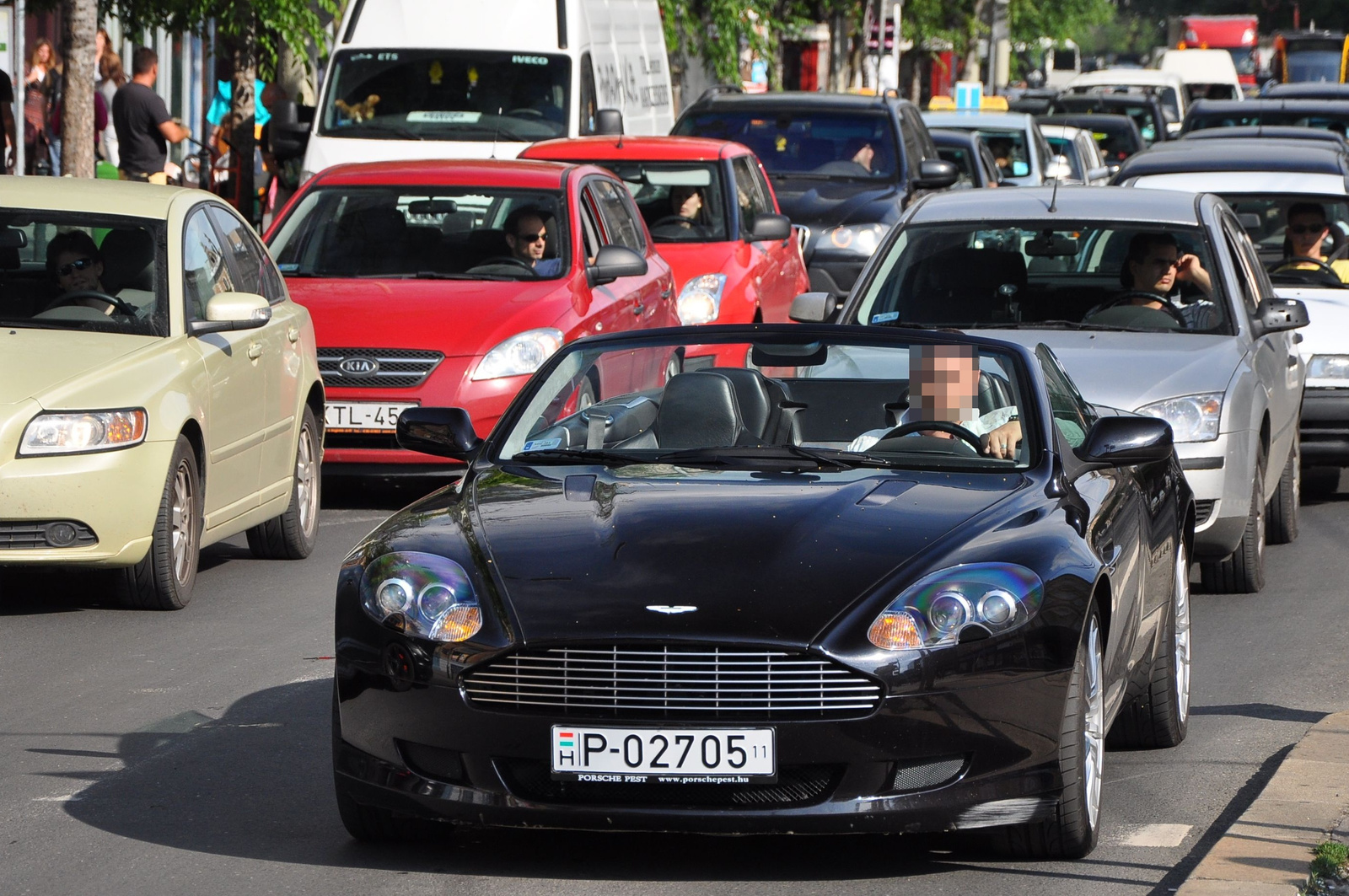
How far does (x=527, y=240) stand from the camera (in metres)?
13.1

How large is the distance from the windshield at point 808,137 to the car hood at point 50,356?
1222cm

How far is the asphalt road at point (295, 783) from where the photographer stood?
18.1 ft

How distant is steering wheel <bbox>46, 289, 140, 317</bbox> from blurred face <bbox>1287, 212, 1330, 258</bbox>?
23.9ft

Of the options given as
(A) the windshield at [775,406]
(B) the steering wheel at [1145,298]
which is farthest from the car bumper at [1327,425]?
(A) the windshield at [775,406]

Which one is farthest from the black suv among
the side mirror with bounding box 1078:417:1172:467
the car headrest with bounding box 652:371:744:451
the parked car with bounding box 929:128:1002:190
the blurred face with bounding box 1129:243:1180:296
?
the side mirror with bounding box 1078:417:1172:467

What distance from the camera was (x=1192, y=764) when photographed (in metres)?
6.81

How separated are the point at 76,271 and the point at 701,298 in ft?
21.8

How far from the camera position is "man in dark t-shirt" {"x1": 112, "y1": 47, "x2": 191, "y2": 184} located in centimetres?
2106

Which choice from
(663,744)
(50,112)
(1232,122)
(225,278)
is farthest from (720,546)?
(1232,122)

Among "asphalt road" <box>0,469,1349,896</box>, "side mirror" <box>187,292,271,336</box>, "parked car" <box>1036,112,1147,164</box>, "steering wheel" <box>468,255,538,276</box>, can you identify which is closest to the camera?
"asphalt road" <box>0,469,1349,896</box>

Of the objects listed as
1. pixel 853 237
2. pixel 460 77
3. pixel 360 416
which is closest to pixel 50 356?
pixel 360 416

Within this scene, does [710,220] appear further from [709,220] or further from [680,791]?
[680,791]

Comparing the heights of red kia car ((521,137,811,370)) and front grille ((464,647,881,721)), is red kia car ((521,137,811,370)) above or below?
below

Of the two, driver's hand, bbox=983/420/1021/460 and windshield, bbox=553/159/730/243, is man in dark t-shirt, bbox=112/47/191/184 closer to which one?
windshield, bbox=553/159/730/243
